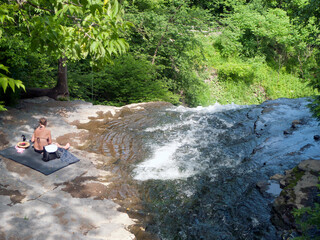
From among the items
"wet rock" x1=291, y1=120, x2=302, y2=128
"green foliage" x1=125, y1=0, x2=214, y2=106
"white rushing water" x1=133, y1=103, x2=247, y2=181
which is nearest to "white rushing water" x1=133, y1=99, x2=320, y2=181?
"white rushing water" x1=133, y1=103, x2=247, y2=181

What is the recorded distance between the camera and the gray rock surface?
13.7ft

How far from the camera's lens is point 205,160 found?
7.01 m

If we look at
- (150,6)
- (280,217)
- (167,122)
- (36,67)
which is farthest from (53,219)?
(150,6)

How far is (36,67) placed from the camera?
1130 centimetres

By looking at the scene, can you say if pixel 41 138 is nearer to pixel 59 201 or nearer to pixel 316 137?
pixel 59 201

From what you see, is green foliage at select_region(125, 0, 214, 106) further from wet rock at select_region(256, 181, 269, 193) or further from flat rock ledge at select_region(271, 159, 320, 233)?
flat rock ledge at select_region(271, 159, 320, 233)

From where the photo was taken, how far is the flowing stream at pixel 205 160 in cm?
489

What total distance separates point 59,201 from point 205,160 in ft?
11.4

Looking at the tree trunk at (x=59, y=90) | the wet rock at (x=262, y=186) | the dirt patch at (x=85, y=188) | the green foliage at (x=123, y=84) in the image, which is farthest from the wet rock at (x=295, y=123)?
the tree trunk at (x=59, y=90)

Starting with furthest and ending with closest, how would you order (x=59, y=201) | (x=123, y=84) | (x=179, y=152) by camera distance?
(x=123, y=84) < (x=179, y=152) < (x=59, y=201)

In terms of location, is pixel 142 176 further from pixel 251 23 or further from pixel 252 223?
pixel 251 23

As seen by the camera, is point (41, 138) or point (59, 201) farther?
point (41, 138)

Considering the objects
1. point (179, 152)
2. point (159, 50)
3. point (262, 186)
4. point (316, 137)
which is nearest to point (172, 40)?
point (159, 50)

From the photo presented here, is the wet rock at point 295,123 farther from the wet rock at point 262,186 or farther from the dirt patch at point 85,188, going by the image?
the dirt patch at point 85,188
